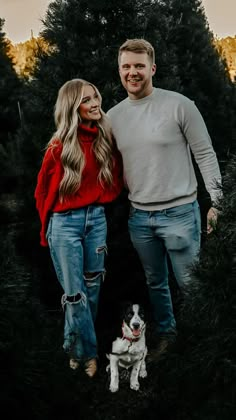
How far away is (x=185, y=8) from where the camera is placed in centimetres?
852

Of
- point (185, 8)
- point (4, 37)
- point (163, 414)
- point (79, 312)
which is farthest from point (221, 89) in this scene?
point (4, 37)

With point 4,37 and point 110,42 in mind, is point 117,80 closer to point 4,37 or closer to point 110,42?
point 110,42

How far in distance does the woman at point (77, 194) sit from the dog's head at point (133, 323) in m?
0.26

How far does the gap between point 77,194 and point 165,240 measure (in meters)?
0.78

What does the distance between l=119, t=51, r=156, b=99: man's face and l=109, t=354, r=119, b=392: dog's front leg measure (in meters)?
1.99

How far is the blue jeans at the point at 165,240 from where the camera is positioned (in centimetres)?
389

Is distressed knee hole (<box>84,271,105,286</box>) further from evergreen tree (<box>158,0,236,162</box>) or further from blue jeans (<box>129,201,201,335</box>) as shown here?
evergreen tree (<box>158,0,236,162</box>)

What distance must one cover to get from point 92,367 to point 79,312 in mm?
499

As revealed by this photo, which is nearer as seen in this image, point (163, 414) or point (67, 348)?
point (163, 414)

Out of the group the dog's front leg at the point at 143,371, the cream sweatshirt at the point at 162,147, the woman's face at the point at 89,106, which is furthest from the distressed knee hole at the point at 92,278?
the woman's face at the point at 89,106

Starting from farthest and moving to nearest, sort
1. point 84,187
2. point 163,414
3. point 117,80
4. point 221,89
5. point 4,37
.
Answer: point 4,37
point 221,89
point 117,80
point 84,187
point 163,414

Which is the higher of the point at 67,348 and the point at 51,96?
the point at 51,96

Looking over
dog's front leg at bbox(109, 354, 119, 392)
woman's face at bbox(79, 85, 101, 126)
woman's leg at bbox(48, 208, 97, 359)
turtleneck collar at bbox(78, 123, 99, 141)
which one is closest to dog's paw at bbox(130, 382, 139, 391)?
dog's front leg at bbox(109, 354, 119, 392)

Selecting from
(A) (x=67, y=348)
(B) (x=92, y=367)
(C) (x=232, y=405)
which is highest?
(C) (x=232, y=405)
